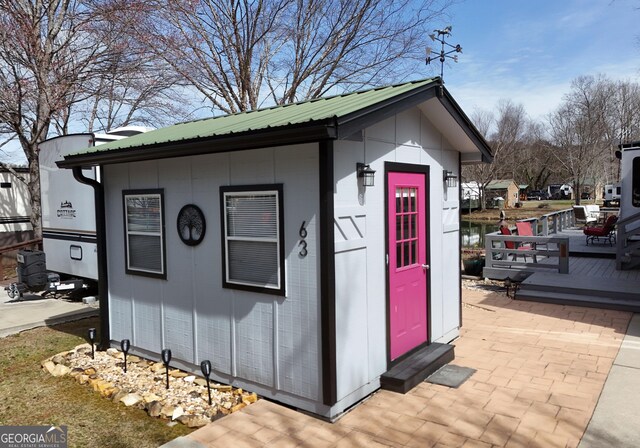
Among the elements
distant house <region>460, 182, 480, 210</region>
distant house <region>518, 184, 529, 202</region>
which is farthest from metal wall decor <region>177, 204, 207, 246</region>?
distant house <region>518, 184, 529, 202</region>

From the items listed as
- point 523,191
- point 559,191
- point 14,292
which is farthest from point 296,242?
point 559,191

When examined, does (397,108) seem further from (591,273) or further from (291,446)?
(591,273)

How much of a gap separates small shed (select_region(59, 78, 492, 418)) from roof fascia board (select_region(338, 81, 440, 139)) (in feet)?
0.05

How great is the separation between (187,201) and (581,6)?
1074 cm

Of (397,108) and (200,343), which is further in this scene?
(200,343)

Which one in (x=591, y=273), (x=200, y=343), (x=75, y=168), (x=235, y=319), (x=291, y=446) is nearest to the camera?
(x=291, y=446)

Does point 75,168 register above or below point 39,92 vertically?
below

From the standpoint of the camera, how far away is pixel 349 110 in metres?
3.74

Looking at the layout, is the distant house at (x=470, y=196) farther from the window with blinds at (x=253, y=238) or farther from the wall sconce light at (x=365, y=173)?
the window with blinds at (x=253, y=238)

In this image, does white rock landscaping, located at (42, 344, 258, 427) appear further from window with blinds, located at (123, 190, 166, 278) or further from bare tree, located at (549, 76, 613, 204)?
bare tree, located at (549, 76, 613, 204)

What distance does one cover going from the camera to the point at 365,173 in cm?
423

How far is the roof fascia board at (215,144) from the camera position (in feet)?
11.7

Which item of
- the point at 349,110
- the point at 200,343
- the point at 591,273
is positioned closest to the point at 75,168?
the point at 200,343

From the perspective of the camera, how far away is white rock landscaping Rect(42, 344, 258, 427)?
4.15 m
